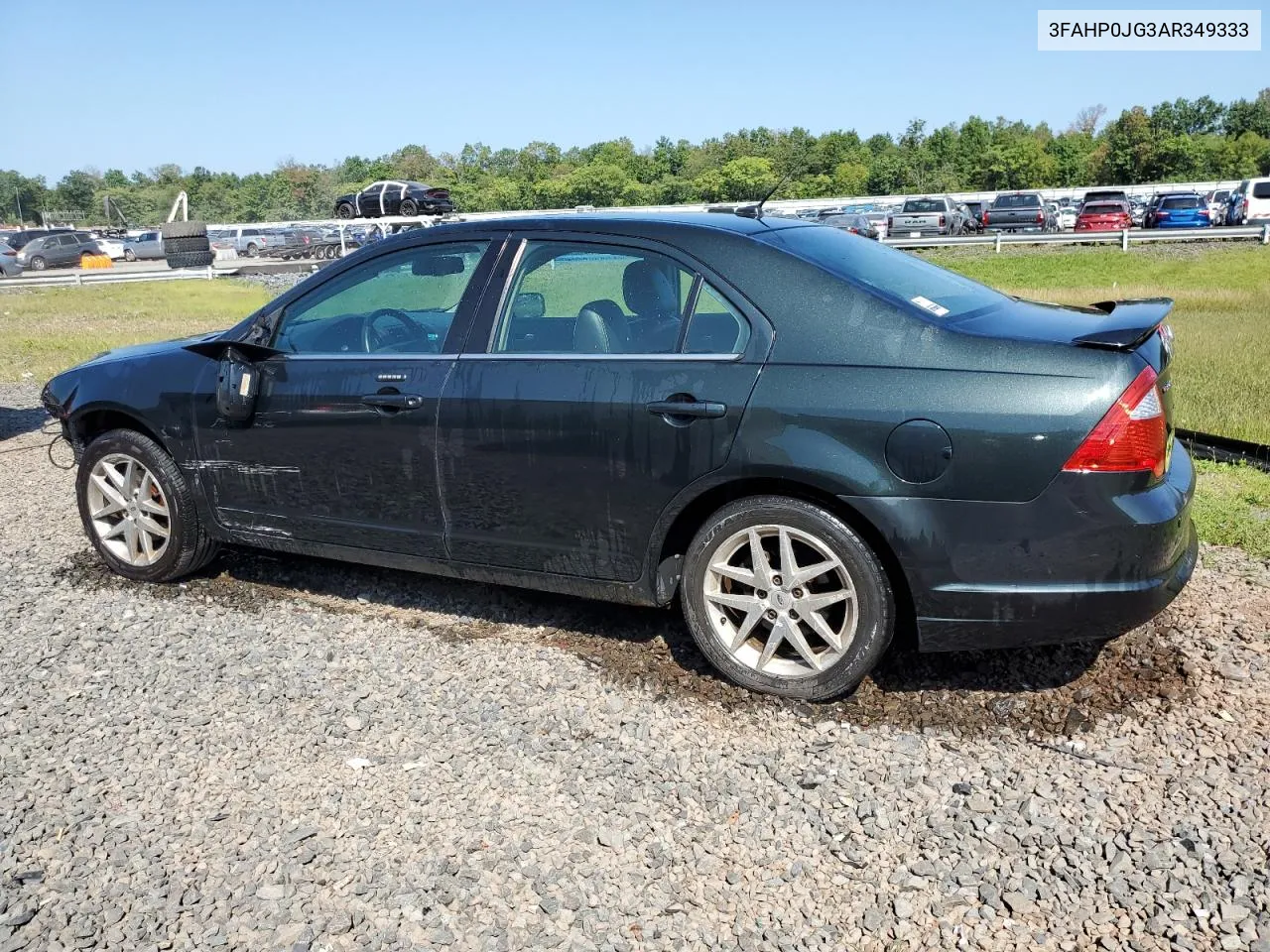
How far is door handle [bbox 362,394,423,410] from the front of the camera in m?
4.34

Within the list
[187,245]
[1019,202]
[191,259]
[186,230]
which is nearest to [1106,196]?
[1019,202]

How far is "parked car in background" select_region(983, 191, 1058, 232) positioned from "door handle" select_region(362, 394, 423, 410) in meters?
38.2

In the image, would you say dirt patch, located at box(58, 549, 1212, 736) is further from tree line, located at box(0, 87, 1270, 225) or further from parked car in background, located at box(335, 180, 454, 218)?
tree line, located at box(0, 87, 1270, 225)

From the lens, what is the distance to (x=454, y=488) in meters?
4.33

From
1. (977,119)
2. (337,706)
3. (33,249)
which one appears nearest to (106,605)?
(337,706)

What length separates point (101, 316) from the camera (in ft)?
74.8

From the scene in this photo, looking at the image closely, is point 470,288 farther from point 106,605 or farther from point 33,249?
point 33,249

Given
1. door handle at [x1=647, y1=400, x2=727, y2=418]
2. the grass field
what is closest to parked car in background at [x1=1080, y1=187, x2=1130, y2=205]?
the grass field

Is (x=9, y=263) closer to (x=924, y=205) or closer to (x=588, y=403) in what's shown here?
(x=924, y=205)

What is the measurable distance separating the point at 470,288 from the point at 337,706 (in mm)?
1728

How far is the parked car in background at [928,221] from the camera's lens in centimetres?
3825

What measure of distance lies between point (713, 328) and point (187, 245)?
40723mm

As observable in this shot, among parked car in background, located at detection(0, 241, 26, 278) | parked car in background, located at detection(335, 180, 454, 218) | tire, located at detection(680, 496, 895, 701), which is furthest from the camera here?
parked car in background, located at detection(335, 180, 454, 218)

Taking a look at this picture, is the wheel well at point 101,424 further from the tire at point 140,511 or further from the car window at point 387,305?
the car window at point 387,305
